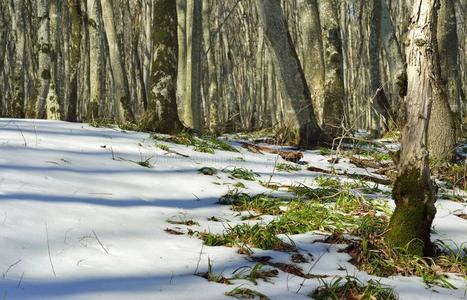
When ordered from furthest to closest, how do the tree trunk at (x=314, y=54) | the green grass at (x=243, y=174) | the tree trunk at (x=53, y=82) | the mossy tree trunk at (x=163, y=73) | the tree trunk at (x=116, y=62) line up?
the tree trunk at (x=116, y=62) → the tree trunk at (x=53, y=82) → the tree trunk at (x=314, y=54) → the mossy tree trunk at (x=163, y=73) → the green grass at (x=243, y=174)

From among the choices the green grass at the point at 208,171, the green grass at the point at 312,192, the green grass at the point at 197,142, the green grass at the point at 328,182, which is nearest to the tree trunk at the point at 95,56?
the green grass at the point at 197,142

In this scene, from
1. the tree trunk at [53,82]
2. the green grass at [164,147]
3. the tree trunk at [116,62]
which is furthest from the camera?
the tree trunk at [116,62]

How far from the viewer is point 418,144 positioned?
2578 mm

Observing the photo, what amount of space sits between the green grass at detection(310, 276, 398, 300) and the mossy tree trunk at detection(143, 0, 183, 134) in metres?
4.16

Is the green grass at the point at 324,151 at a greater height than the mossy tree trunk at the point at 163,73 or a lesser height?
lesser

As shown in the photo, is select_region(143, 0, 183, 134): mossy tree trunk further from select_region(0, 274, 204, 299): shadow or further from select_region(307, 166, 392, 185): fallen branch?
select_region(0, 274, 204, 299): shadow

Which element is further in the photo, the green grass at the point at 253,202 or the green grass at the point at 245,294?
the green grass at the point at 253,202

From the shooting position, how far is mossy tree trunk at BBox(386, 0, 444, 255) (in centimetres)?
257

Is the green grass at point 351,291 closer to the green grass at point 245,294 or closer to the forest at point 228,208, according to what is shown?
the forest at point 228,208

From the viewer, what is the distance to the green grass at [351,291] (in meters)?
2.15

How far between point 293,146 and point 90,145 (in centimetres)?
324

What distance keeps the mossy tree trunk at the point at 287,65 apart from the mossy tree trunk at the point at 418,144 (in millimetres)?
3889

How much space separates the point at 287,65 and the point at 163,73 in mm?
1762

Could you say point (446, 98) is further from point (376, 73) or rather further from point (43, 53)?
point (43, 53)
